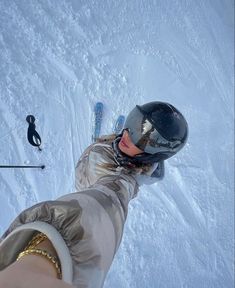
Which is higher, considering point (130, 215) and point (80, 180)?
point (80, 180)

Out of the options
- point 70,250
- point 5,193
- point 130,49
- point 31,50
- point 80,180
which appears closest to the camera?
point 70,250

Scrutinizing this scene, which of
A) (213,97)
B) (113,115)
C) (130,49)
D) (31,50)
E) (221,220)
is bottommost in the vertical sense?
(221,220)

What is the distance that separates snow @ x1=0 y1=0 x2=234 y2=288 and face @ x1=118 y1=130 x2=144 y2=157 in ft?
3.26

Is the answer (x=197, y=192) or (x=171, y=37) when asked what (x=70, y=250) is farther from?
(x=171, y=37)

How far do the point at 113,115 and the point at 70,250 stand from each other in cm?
254

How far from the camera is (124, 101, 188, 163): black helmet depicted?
2182 millimetres

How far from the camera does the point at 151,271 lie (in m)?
3.00

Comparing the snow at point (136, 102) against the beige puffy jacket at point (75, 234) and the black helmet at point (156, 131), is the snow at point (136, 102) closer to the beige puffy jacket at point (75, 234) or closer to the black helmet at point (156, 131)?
→ the black helmet at point (156, 131)

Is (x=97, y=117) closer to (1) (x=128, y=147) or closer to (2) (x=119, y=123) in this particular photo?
(2) (x=119, y=123)

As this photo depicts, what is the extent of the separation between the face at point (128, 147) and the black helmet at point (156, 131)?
23mm

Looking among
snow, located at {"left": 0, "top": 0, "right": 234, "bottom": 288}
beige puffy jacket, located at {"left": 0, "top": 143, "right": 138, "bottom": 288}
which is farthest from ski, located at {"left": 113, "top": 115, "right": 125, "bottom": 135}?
beige puffy jacket, located at {"left": 0, "top": 143, "right": 138, "bottom": 288}

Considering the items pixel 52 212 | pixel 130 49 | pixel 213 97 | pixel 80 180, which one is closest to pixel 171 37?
pixel 130 49

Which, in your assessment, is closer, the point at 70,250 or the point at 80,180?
the point at 70,250

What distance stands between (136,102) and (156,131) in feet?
4.45
